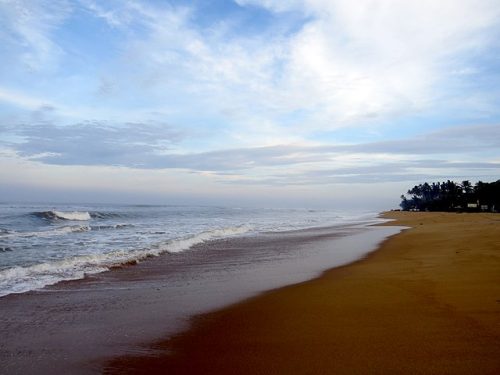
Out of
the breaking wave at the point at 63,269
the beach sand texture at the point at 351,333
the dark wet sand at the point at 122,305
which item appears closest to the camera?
the beach sand texture at the point at 351,333

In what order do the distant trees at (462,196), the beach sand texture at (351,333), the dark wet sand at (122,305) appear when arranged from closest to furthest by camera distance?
the beach sand texture at (351,333)
the dark wet sand at (122,305)
the distant trees at (462,196)

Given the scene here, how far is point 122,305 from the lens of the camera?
7.20 m

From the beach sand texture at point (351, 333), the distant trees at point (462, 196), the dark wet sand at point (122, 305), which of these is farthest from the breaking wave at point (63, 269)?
the distant trees at point (462, 196)

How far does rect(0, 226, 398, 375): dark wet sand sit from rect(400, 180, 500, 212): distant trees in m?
75.5

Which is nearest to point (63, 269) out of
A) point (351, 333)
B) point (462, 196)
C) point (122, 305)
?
point (122, 305)

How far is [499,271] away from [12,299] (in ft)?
32.4

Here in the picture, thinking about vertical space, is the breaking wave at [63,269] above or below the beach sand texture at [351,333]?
below

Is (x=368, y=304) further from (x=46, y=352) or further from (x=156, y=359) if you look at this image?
(x=46, y=352)

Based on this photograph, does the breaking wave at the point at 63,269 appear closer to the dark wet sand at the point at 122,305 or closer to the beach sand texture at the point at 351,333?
the dark wet sand at the point at 122,305

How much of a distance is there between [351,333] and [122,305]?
4.07 m

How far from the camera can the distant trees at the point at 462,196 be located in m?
76.6

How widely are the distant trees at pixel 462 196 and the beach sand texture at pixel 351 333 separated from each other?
77679mm

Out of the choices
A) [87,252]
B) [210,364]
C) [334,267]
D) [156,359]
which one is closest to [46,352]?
[156,359]

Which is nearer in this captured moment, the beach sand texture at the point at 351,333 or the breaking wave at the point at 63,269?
the beach sand texture at the point at 351,333
